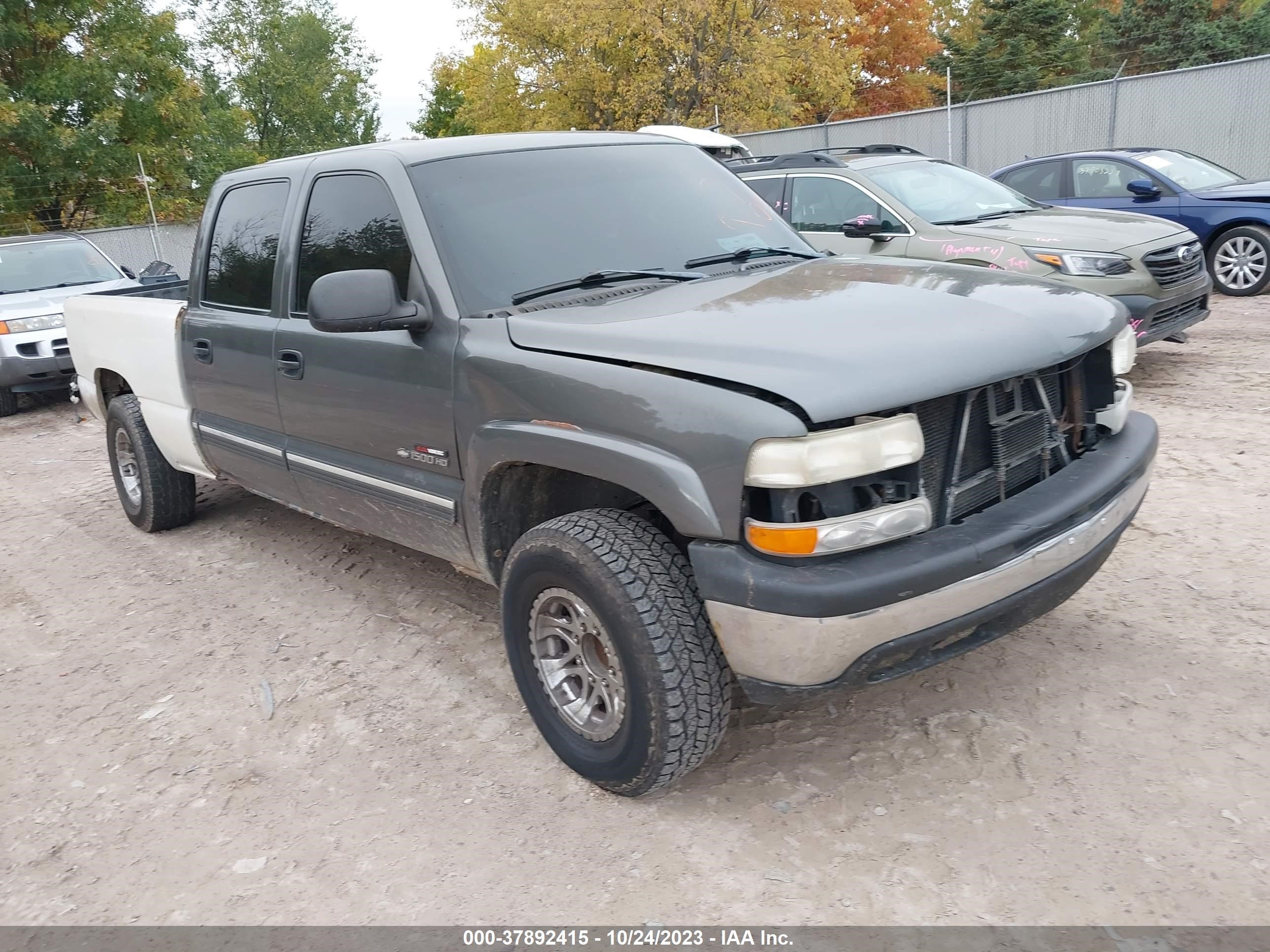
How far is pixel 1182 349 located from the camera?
828 cm

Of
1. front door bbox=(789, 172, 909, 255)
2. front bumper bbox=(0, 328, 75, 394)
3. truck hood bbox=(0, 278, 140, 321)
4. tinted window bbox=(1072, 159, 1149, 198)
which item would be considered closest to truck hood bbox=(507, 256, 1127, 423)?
front door bbox=(789, 172, 909, 255)

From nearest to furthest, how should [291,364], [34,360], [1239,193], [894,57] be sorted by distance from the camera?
1. [291,364]
2. [1239,193]
3. [34,360]
4. [894,57]

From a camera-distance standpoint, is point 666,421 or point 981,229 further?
point 981,229

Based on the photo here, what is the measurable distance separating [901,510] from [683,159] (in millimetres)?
2216

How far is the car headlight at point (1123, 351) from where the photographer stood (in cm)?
328

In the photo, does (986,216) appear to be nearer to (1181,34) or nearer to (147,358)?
(147,358)

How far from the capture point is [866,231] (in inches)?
296

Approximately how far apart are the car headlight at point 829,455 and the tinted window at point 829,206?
566 centimetres

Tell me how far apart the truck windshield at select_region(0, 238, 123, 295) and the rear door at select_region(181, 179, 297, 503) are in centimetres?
718

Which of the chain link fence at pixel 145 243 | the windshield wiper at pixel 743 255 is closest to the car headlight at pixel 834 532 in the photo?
the windshield wiper at pixel 743 255

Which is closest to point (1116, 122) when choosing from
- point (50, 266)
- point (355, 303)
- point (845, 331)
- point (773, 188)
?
point (773, 188)

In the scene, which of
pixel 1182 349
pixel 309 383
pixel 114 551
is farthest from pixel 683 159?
pixel 1182 349

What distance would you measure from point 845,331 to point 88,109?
22.7 metres

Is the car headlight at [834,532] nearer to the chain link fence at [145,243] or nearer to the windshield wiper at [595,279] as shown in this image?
the windshield wiper at [595,279]
